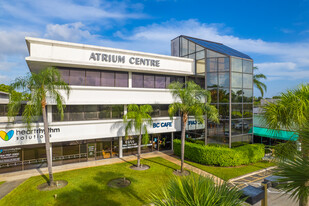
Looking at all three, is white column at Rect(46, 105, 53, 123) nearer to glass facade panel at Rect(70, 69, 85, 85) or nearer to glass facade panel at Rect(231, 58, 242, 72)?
glass facade panel at Rect(70, 69, 85, 85)

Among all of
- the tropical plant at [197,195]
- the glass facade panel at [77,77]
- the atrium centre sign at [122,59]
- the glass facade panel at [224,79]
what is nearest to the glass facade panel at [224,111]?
the glass facade panel at [224,79]

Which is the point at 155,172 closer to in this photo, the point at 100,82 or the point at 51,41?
the point at 100,82

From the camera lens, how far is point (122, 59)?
21891 mm

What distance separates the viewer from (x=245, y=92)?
75.9 feet

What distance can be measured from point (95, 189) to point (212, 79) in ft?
56.4

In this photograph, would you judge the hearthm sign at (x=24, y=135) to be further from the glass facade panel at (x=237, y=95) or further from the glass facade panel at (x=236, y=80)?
the glass facade panel at (x=236, y=80)

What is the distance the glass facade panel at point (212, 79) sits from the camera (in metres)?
22.5

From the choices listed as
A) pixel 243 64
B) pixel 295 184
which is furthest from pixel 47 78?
pixel 243 64

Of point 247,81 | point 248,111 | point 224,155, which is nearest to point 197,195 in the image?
point 224,155

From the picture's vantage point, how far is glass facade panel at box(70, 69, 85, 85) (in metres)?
20.1

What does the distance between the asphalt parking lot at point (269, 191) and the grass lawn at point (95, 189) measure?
6.31m

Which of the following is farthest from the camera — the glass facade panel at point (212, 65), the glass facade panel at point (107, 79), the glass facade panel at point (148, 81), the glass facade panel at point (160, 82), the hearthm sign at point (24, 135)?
the glass facade panel at point (160, 82)

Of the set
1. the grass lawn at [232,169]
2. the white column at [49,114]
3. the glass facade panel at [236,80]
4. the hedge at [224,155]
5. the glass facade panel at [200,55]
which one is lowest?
the grass lawn at [232,169]

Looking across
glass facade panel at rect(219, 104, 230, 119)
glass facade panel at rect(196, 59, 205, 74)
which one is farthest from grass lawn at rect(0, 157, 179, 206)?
glass facade panel at rect(196, 59, 205, 74)
